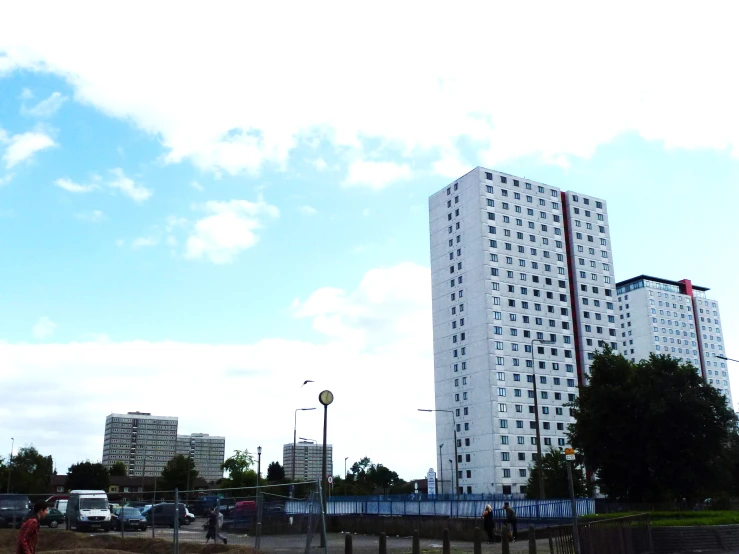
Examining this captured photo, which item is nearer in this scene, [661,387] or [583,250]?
[661,387]

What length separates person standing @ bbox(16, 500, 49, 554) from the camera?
12.3m

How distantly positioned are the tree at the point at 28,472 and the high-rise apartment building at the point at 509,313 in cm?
6135

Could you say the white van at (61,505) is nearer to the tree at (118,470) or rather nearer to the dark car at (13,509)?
the dark car at (13,509)

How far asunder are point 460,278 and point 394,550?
3928 inches

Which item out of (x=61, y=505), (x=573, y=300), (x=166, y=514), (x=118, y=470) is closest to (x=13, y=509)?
(x=61, y=505)

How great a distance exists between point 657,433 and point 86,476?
10333 centimetres

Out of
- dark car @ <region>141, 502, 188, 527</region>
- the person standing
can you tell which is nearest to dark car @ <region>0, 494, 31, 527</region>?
dark car @ <region>141, 502, 188, 527</region>

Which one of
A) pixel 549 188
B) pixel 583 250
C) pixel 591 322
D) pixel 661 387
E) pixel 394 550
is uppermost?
pixel 549 188

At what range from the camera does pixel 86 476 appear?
118062 mm

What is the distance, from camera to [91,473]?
391 feet

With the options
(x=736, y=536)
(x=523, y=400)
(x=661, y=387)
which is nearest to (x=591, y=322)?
(x=523, y=400)

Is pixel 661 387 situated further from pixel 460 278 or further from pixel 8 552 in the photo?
pixel 460 278

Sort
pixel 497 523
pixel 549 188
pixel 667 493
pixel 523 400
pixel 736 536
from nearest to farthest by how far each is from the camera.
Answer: pixel 736 536 → pixel 497 523 → pixel 667 493 → pixel 523 400 → pixel 549 188

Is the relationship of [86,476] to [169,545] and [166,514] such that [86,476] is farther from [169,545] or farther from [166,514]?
[169,545]
